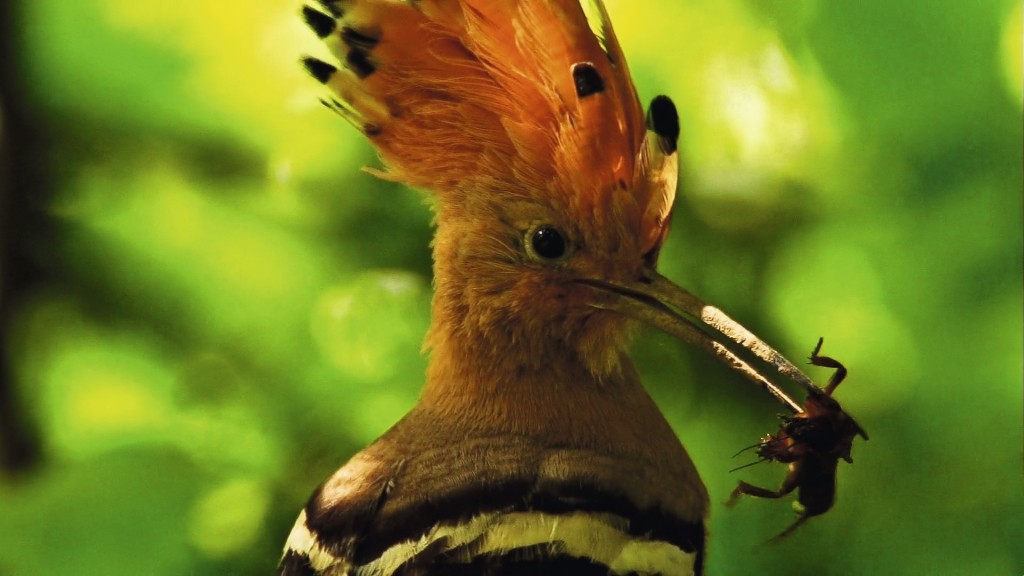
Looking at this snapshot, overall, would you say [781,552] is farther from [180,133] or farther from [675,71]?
[180,133]

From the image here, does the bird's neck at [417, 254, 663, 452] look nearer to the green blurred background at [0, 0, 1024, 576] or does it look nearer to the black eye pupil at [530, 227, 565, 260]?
the black eye pupil at [530, 227, 565, 260]

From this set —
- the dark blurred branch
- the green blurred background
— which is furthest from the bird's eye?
the dark blurred branch

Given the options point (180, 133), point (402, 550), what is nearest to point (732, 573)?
point (402, 550)

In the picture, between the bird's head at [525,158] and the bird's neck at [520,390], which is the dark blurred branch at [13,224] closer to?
the bird's head at [525,158]

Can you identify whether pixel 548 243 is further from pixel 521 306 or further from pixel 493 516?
pixel 493 516

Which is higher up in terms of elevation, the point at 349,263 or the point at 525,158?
the point at 525,158

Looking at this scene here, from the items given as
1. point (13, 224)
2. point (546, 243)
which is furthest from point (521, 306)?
point (13, 224)
